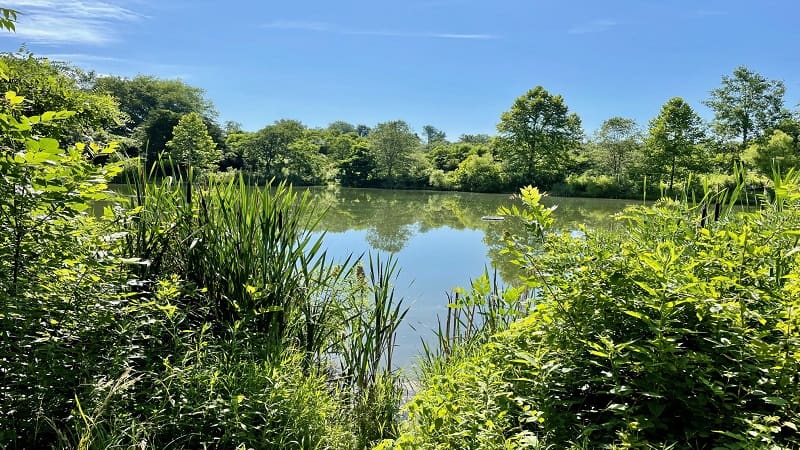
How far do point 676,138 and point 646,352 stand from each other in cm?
3278

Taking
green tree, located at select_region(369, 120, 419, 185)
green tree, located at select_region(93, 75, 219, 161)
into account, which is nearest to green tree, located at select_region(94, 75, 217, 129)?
green tree, located at select_region(93, 75, 219, 161)

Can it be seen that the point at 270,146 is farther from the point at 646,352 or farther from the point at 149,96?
the point at 646,352

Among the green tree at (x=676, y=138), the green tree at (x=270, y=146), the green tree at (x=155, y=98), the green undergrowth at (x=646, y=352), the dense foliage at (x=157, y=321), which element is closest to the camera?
the green undergrowth at (x=646, y=352)

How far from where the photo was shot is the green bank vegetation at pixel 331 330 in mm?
1137

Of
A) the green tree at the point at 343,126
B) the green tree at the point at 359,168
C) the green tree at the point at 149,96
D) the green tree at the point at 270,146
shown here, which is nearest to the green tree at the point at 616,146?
the green tree at the point at 359,168

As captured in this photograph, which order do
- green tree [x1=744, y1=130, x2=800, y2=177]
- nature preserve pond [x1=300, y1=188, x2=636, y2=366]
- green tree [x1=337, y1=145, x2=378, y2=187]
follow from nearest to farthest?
nature preserve pond [x1=300, y1=188, x2=636, y2=366] < green tree [x1=744, y1=130, x2=800, y2=177] < green tree [x1=337, y1=145, x2=378, y2=187]

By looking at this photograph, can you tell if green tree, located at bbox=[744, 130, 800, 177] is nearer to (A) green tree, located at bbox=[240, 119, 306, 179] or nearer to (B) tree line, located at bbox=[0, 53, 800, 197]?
(B) tree line, located at bbox=[0, 53, 800, 197]

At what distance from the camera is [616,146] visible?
34.6m

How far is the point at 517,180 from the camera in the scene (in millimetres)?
37219

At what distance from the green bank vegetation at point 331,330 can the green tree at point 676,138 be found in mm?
30660

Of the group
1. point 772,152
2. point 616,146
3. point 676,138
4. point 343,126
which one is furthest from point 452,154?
point 343,126

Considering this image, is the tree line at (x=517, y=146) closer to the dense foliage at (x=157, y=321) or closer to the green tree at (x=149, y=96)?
the green tree at (x=149, y=96)

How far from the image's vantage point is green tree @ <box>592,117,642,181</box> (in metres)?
34.0

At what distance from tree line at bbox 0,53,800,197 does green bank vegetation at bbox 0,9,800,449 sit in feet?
68.0
